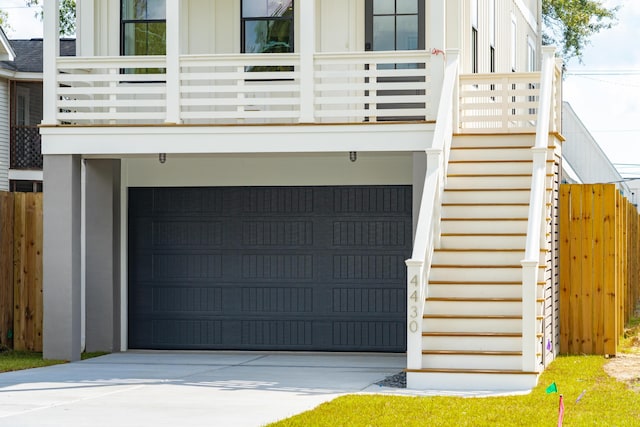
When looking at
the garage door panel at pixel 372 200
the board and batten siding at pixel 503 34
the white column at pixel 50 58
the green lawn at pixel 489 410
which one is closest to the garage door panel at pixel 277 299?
the garage door panel at pixel 372 200

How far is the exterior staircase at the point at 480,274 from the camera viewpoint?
11961mm

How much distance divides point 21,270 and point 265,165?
3.70m

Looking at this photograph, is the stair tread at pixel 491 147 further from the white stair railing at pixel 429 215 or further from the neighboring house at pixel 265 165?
the white stair railing at pixel 429 215

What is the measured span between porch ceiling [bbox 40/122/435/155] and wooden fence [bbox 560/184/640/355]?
7.37 ft

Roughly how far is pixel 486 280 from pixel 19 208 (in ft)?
21.9

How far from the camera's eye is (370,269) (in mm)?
16516

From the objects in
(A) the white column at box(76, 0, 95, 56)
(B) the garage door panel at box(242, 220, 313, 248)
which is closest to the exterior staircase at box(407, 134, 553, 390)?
(B) the garage door panel at box(242, 220, 313, 248)

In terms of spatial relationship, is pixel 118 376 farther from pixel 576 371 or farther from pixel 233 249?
pixel 576 371

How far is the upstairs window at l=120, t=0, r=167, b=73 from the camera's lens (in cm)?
1684

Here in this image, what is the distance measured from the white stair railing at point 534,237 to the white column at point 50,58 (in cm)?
615

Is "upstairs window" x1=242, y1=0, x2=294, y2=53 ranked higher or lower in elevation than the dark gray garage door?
higher

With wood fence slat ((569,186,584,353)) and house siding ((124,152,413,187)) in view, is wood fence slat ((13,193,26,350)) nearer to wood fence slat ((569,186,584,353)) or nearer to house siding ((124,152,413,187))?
house siding ((124,152,413,187))

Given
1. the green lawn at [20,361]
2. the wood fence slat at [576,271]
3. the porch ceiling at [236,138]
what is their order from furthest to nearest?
the wood fence slat at [576,271]
the porch ceiling at [236,138]
the green lawn at [20,361]

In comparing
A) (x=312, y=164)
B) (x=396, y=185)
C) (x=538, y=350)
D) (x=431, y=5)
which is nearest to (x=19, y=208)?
(x=312, y=164)
